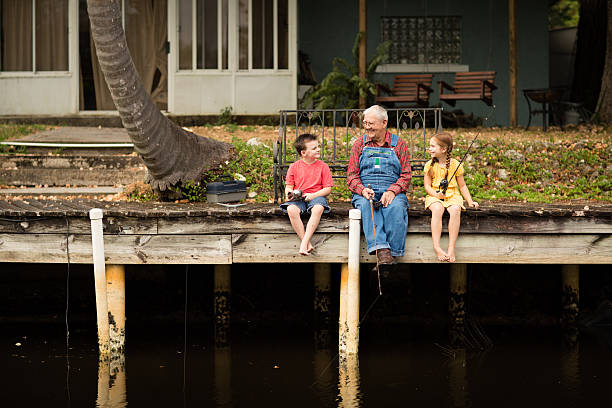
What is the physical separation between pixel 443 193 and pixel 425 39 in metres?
10.0

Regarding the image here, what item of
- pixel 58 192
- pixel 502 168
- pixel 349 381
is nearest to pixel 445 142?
pixel 349 381

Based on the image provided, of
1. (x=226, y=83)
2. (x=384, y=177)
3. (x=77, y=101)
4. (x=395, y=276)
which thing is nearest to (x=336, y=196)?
(x=395, y=276)

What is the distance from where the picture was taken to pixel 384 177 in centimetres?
775

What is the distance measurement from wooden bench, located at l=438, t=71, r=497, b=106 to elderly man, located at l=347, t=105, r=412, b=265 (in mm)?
6784

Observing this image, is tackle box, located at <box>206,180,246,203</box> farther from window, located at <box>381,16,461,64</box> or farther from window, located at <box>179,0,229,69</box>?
window, located at <box>381,16,461,64</box>

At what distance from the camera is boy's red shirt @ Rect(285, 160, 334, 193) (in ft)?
25.6

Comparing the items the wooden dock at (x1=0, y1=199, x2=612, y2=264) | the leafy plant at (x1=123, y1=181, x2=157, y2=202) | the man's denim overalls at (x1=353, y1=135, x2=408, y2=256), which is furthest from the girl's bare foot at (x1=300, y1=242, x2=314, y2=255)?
the leafy plant at (x1=123, y1=181, x2=157, y2=202)

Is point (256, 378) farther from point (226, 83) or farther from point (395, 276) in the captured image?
Result: point (226, 83)

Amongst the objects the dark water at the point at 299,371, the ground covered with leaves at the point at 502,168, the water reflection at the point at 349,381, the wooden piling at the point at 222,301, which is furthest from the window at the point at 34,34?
the water reflection at the point at 349,381

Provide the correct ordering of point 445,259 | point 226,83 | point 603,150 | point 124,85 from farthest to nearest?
point 226,83 → point 603,150 → point 124,85 → point 445,259

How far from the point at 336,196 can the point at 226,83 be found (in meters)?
6.31

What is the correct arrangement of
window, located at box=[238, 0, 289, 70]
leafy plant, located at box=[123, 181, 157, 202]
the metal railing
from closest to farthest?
the metal railing
leafy plant, located at box=[123, 181, 157, 202]
window, located at box=[238, 0, 289, 70]

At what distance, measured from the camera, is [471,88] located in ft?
49.0

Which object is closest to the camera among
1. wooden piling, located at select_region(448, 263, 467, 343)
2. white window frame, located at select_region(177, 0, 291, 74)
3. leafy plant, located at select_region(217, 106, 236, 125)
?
wooden piling, located at select_region(448, 263, 467, 343)
